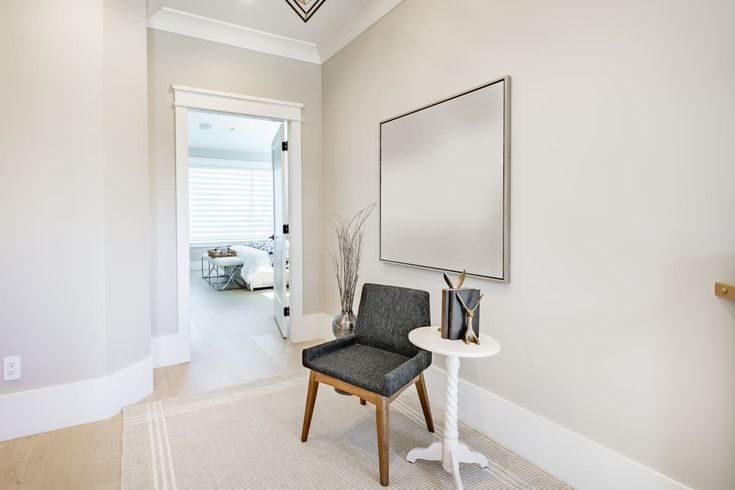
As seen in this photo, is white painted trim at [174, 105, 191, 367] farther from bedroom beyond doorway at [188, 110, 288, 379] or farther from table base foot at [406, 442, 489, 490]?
table base foot at [406, 442, 489, 490]

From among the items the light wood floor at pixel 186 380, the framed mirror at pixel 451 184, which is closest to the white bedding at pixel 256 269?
the light wood floor at pixel 186 380

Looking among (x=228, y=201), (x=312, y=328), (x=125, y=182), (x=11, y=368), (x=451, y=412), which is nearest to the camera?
(x=451, y=412)

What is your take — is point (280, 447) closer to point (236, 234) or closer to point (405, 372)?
point (405, 372)

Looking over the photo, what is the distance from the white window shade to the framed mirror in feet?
22.2

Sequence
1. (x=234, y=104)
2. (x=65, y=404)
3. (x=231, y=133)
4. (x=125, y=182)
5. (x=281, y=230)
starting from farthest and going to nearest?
(x=231, y=133)
(x=281, y=230)
(x=234, y=104)
(x=125, y=182)
(x=65, y=404)

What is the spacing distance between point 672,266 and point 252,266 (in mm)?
6105

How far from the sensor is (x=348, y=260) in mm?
3328

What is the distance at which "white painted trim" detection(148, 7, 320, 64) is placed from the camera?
3219 mm

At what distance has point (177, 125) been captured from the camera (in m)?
3.29

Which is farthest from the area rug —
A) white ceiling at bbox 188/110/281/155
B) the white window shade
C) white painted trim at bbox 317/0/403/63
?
the white window shade

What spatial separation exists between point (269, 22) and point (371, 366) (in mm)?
2978

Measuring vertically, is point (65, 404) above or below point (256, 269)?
below

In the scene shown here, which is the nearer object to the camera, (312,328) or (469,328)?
(469,328)

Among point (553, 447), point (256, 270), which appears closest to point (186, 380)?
point (553, 447)
